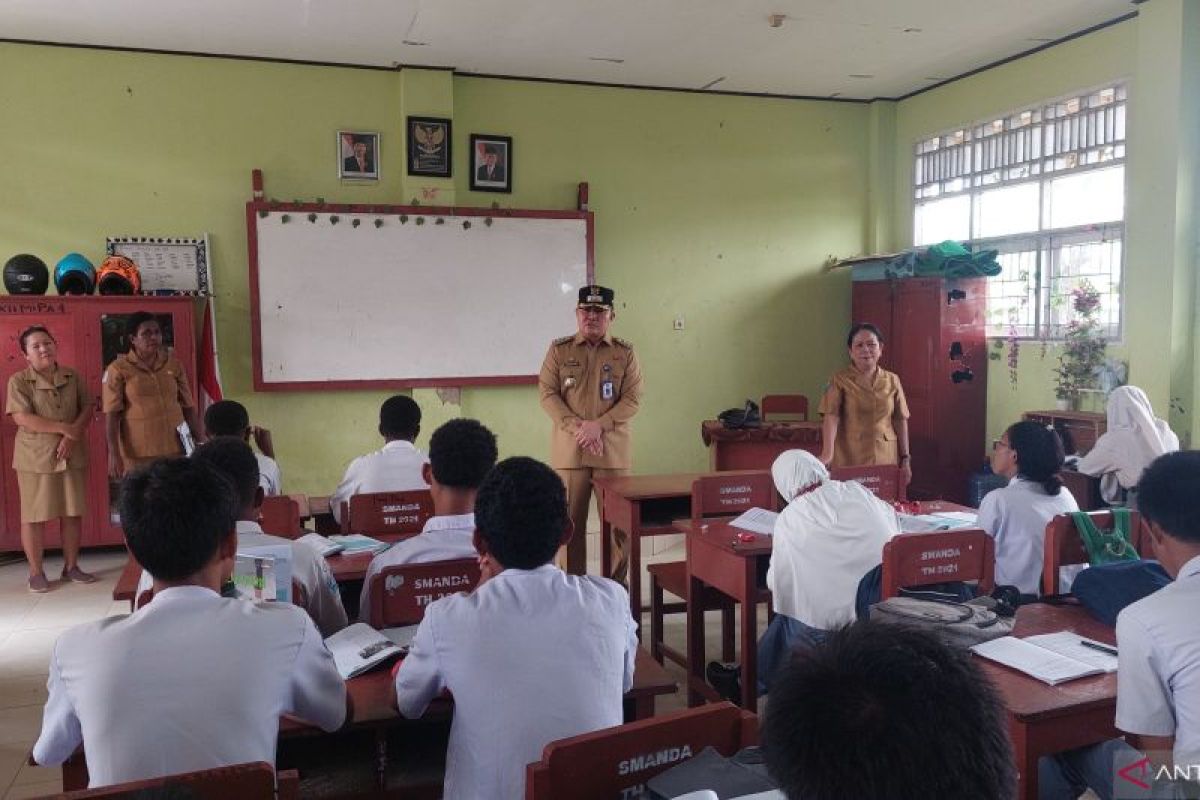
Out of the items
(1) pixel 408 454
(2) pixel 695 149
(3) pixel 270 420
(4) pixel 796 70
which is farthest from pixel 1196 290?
(3) pixel 270 420

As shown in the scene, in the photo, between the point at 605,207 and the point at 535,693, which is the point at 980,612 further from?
the point at 605,207

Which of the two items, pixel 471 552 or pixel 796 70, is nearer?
pixel 471 552

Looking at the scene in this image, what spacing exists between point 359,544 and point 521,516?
151 cm

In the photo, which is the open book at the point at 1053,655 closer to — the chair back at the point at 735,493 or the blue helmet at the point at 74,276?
the chair back at the point at 735,493

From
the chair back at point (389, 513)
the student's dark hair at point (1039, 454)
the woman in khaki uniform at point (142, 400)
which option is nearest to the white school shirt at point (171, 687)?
the chair back at point (389, 513)

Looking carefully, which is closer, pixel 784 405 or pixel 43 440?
pixel 43 440

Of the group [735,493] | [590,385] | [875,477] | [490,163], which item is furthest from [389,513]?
[490,163]

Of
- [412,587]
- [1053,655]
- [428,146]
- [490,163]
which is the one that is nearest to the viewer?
[1053,655]

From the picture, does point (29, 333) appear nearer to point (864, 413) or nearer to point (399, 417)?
point (399, 417)

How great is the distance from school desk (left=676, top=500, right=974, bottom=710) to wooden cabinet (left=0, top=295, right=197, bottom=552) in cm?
372

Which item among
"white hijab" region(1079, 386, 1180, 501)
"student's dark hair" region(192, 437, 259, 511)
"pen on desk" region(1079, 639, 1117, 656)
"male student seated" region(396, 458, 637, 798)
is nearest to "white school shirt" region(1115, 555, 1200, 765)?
→ "pen on desk" region(1079, 639, 1117, 656)

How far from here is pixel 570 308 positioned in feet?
22.2

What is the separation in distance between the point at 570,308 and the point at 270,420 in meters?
2.22

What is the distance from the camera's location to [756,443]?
621cm
